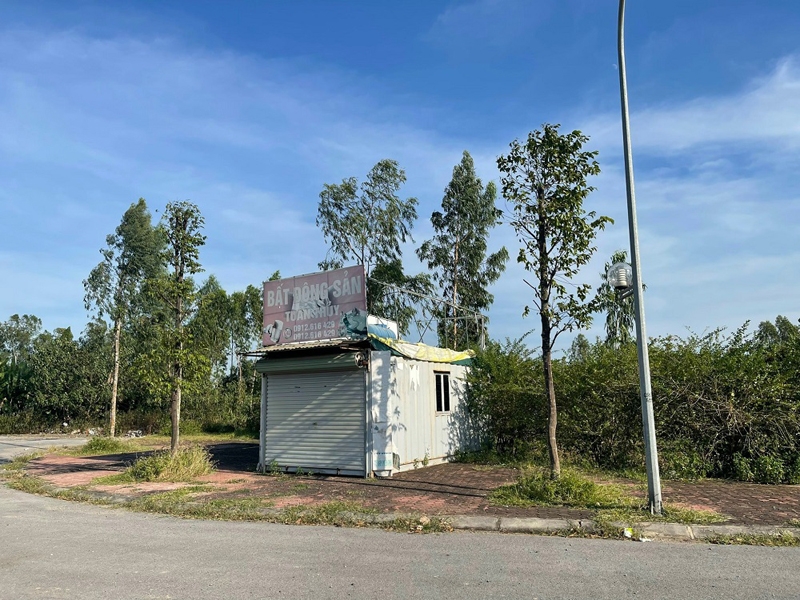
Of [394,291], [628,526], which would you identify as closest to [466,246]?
[394,291]

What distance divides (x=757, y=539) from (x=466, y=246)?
25652 mm

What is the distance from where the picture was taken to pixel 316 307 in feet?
47.3

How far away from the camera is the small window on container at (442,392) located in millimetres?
15734

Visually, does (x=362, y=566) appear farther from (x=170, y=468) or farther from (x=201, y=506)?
(x=170, y=468)

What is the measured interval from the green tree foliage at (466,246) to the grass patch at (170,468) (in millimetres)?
19657

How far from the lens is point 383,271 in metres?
31.2

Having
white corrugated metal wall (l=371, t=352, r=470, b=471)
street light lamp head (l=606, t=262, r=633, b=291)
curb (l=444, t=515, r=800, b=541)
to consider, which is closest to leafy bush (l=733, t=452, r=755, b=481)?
curb (l=444, t=515, r=800, b=541)

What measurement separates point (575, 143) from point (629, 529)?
21.9ft

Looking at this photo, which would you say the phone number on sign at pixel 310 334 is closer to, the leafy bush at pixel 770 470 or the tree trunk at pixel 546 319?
the tree trunk at pixel 546 319

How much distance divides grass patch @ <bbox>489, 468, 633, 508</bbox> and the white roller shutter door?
4.14m

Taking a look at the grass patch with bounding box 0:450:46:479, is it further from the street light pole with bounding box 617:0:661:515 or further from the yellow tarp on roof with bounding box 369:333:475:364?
the street light pole with bounding box 617:0:661:515

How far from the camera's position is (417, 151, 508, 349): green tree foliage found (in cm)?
3206

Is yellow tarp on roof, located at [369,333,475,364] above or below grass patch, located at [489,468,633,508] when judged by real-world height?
above

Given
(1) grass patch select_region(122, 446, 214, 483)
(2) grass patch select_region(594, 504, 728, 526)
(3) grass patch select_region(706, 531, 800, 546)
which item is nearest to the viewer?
(3) grass patch select_region(706, 531, 800, 546)
